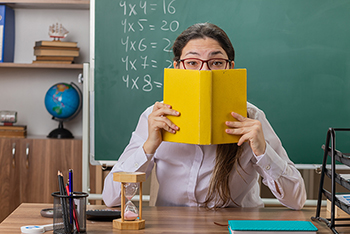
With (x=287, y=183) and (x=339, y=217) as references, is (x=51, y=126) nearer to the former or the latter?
(x=287, y=183)

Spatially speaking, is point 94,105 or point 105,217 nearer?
point 105,217

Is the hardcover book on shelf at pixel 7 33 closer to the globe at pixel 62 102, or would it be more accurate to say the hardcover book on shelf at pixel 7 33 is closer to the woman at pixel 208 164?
the globe at pixel 62 102

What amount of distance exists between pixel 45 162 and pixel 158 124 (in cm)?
146

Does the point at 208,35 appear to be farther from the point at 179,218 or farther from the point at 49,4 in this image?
the point at 49,4

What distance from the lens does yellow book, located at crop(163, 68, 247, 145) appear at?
1.12m

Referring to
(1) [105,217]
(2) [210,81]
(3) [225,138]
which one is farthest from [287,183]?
(1) [105,217]

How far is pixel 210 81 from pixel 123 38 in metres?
1.31

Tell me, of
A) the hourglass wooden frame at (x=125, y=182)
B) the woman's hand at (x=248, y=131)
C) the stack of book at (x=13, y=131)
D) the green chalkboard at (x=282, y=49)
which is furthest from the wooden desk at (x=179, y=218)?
the stack of book at (x=13, y=131)

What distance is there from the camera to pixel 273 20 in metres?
2.26

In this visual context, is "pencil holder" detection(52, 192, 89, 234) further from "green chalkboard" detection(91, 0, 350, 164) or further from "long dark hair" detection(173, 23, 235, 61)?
"green chalkboard" detection(91, 0, 350, 164)

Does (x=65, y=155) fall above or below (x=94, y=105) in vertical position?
below

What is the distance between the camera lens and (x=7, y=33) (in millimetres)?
2664

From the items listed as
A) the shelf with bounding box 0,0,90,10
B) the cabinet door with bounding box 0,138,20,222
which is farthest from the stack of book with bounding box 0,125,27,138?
the shelf with bounding box 0,0,90,10

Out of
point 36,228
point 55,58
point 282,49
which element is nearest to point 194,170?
point 36,228
